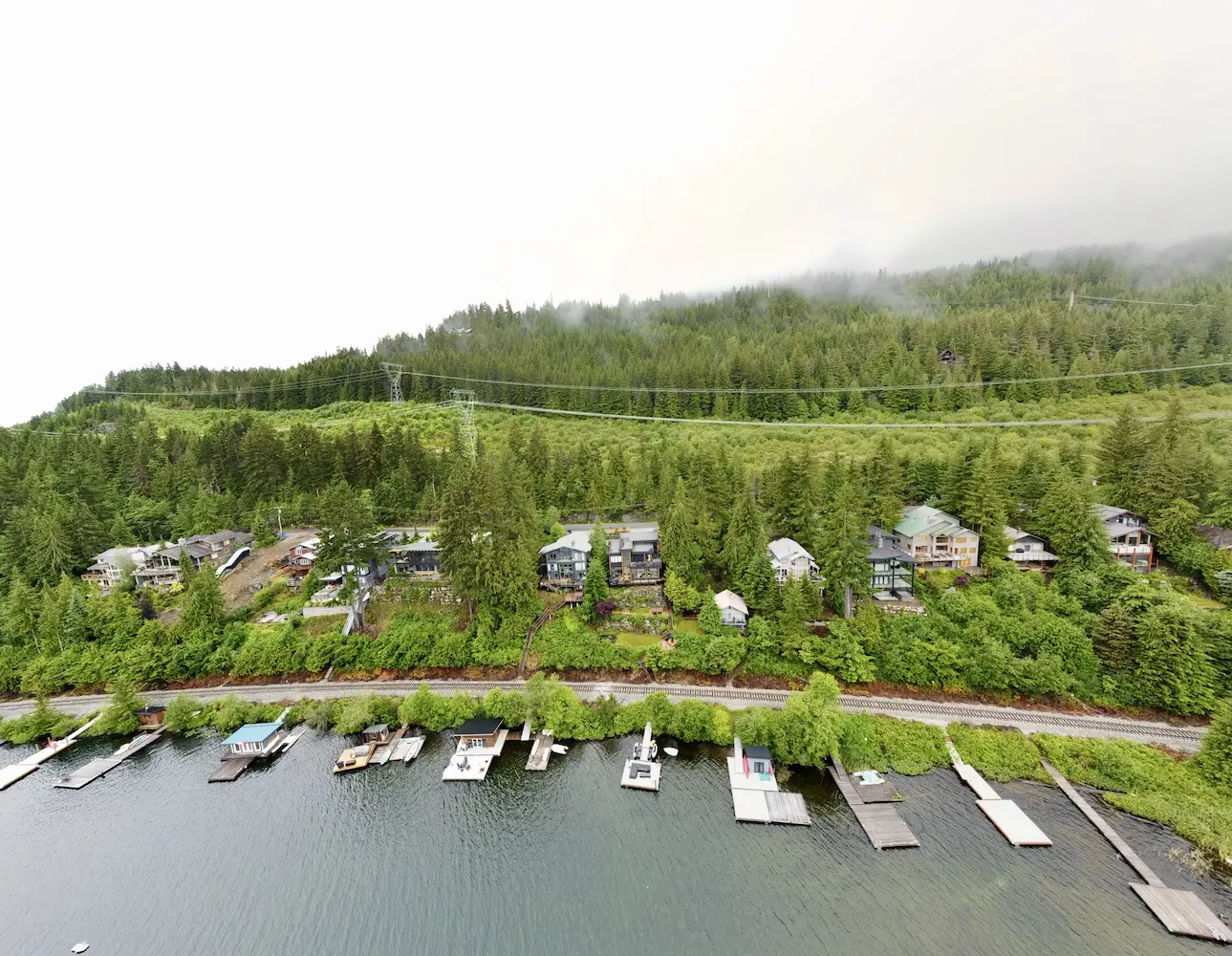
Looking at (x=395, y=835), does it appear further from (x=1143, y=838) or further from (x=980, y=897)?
(x=1143, y=838)

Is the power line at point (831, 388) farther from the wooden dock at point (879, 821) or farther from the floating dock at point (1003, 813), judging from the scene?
the wooden dock at point (879, 821)

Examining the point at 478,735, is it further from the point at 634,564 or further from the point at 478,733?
the point at 634,564

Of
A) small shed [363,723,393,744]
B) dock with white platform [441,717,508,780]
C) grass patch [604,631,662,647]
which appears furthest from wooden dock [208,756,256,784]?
grass patch [604,631,662,647]

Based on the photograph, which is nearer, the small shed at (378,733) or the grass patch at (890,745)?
the grass patch at (890,745)

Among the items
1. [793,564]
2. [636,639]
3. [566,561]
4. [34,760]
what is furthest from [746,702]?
[34,760]

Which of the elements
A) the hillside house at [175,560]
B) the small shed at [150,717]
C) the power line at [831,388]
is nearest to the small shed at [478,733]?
the small shed at [150,717]

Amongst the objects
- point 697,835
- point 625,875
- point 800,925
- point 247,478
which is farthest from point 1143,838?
point 247,478
